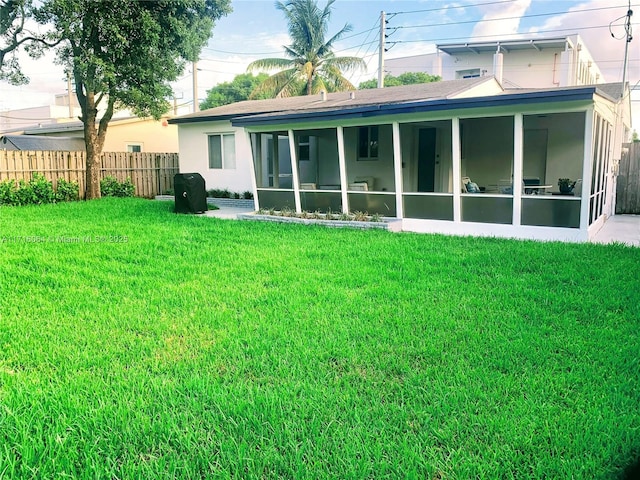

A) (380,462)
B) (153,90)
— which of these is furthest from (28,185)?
(380,462)

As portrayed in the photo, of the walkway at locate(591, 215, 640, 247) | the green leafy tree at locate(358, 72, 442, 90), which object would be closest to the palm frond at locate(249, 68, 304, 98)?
the green leafy tree at locate(358, 72, 442, 90)

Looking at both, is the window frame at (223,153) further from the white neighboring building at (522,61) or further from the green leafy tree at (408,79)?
the green leafy tree at (408,79)

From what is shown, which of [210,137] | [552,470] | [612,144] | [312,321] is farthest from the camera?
[210,137]

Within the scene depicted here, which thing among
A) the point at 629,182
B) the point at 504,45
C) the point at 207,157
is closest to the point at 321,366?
the point at 629,182

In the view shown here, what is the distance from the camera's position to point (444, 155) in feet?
48.0

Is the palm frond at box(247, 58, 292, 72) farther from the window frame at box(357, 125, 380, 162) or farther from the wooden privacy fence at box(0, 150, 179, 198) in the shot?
the window frame at box(357, 125, 380, 162)

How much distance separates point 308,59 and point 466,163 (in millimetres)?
18266

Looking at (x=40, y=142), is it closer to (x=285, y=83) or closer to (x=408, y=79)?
(x=285, y=83)

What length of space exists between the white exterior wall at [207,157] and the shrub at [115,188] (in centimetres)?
206

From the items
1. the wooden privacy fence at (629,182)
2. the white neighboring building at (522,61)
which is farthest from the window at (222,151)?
the white neighboring building at (522,61)

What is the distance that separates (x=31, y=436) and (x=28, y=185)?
14927mm

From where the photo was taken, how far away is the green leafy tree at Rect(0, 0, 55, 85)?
50.3 feet

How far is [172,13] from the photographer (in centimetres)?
1627

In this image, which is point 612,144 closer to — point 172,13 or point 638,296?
point 638,296
